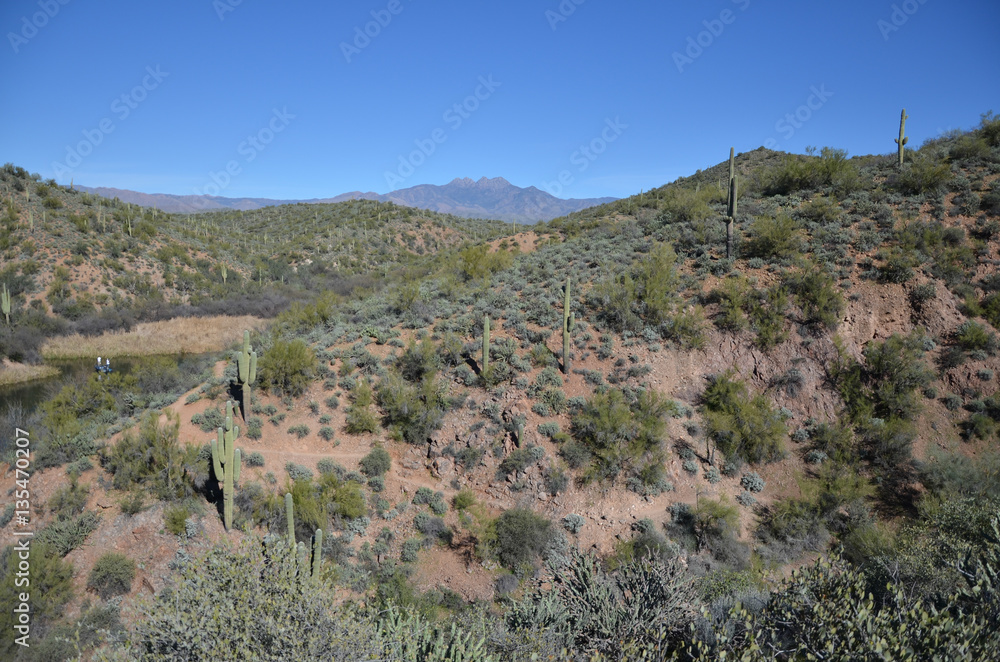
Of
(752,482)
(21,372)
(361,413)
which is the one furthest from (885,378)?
(21,372)

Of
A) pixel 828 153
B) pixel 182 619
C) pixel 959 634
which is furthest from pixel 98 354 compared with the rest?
pixel 828 153

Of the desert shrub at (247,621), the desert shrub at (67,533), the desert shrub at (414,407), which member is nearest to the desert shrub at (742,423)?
the desert shrub at (414,407)

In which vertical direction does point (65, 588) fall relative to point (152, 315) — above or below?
below

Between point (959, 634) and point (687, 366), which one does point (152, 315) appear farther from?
point (959, 634)

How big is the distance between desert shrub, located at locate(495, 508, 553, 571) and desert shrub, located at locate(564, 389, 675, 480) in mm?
2148

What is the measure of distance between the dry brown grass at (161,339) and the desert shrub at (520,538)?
21.1 meters

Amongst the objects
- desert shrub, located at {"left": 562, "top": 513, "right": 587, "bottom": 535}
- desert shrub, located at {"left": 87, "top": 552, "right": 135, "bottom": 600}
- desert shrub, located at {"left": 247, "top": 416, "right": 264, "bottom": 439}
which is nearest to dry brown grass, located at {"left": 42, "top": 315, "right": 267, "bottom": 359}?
desert shrub, located at {"left": 247, "top": 416, "right": 264, "bottom": 439}

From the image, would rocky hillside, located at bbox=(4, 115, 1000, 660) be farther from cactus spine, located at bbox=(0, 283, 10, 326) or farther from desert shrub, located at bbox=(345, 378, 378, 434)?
cactus spine, located at bbox=(0, 283, 10, 326)

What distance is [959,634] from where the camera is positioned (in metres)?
4.34

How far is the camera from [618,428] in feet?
41.3

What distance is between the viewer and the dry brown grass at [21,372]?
21.5m

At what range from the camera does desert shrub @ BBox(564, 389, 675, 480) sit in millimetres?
12328

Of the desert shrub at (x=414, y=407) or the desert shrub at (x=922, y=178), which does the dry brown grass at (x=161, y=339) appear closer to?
the desert shrub at (x=414, y=407)

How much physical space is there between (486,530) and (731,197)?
14.2 metres
